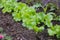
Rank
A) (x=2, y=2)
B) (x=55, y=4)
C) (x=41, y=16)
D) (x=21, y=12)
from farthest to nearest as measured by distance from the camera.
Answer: (x=2, y=2) < (x=55, y=4) < (x=21, y=12) < (x=41, y=16)

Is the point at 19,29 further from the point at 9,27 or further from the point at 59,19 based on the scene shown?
the point at 59,19

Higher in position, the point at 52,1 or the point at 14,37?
the point at 52,1

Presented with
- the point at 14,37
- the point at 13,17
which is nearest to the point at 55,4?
the point at 13,17

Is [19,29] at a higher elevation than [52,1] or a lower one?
lower

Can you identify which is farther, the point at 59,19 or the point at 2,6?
the point at 2,6

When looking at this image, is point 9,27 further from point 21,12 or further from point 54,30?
point 54,30

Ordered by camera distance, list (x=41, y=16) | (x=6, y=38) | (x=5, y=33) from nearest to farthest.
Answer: (x=6, y=38)
(x=5, y=33)
(x=41, y=16)

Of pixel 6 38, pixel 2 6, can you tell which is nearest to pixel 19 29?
pixel 6 38

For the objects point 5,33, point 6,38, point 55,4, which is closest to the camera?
point 6,38

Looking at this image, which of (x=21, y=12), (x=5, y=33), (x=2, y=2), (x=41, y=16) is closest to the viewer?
(x=5, y=33)
